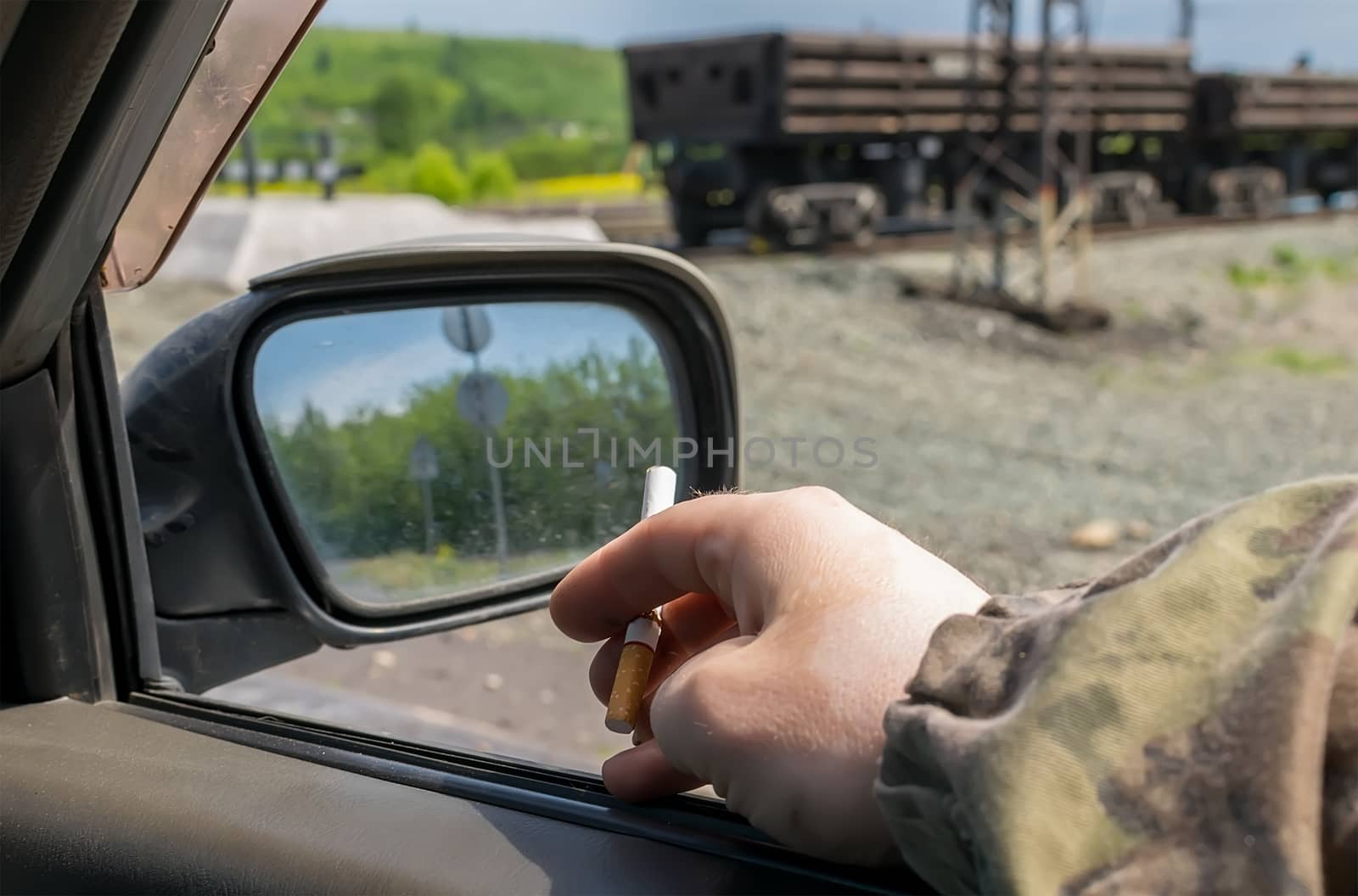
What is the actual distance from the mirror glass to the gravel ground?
0.36 metres

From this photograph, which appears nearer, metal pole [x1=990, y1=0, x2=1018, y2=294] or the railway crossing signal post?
the railway crossing signal post

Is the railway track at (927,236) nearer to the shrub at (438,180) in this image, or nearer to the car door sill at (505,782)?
the shrub at (438,180)

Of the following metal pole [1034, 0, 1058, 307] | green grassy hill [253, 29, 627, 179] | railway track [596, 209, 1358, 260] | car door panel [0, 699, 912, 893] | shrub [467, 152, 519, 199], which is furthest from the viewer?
green grassy hill [253, 29, 627, 179]

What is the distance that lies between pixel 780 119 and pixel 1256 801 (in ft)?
63.1

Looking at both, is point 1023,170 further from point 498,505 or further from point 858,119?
point 498,505

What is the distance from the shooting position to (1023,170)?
2111cm

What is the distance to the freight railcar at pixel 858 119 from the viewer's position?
765 inches

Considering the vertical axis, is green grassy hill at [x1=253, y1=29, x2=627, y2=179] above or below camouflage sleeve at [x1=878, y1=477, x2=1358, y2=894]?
above

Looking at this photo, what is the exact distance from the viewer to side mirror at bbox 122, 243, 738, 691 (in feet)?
5.71

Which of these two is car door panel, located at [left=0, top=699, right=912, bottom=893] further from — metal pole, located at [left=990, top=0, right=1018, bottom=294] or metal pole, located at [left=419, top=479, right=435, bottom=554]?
metal pole, located at [left=990, top=0, right=1018, bottom=294]

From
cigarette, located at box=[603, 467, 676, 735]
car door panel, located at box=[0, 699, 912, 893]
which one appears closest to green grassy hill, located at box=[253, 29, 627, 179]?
car door panel, located at box=[0, 699, 912, 893]

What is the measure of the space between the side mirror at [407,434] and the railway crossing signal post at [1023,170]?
44.5ft

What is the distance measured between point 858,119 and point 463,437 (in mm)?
19468

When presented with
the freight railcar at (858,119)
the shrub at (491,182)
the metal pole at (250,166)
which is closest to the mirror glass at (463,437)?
the metal pole at (250,166)
